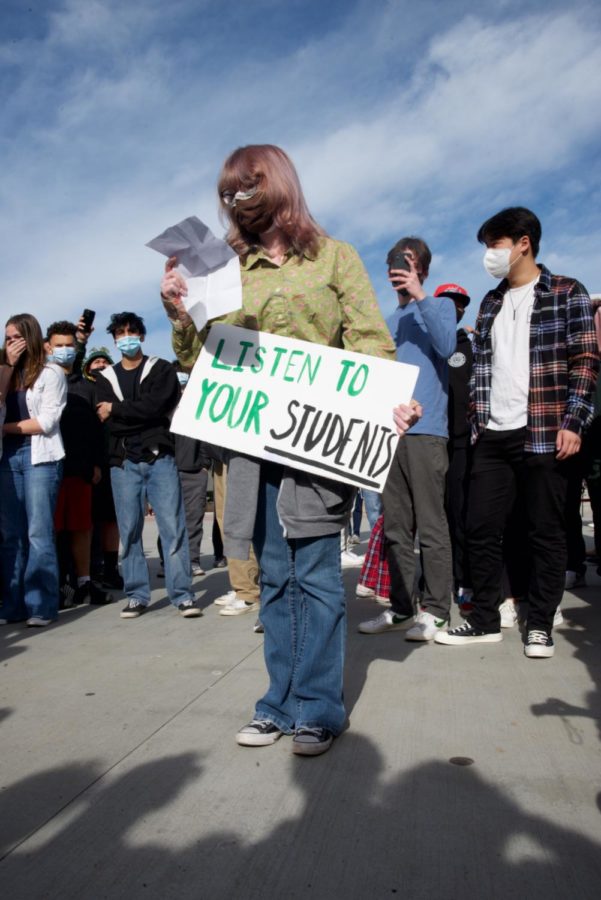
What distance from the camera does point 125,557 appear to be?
5102mm

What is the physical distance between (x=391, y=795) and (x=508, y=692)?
110cm

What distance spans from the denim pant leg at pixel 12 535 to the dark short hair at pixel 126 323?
3.64ft

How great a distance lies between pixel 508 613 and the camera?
4449mm

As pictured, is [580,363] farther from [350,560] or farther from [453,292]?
[350,560]

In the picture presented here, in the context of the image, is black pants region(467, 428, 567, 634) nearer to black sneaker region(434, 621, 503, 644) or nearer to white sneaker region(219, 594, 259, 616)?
black sneaker region(434, 621, 503, 644)

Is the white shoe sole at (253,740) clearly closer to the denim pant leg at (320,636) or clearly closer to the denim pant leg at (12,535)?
the denim pant leg at (320,636)

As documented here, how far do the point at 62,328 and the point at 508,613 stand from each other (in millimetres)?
3894

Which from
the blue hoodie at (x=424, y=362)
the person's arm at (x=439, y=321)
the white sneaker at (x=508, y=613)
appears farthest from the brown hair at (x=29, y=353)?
the white sneaker at (x=508, y=613)

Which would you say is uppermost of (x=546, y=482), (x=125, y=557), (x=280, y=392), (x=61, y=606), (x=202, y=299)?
(x=202, y=299)

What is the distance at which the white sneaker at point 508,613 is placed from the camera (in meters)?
4.39

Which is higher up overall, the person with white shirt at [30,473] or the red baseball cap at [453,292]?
the red baseball cap at [453,292]

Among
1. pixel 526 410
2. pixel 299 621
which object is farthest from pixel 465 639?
pixel 299 621

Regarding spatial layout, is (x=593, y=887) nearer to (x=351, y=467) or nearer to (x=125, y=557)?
(x=351, y=467)

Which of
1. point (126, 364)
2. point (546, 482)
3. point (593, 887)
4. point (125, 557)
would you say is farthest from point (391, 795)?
point (126, 364)
